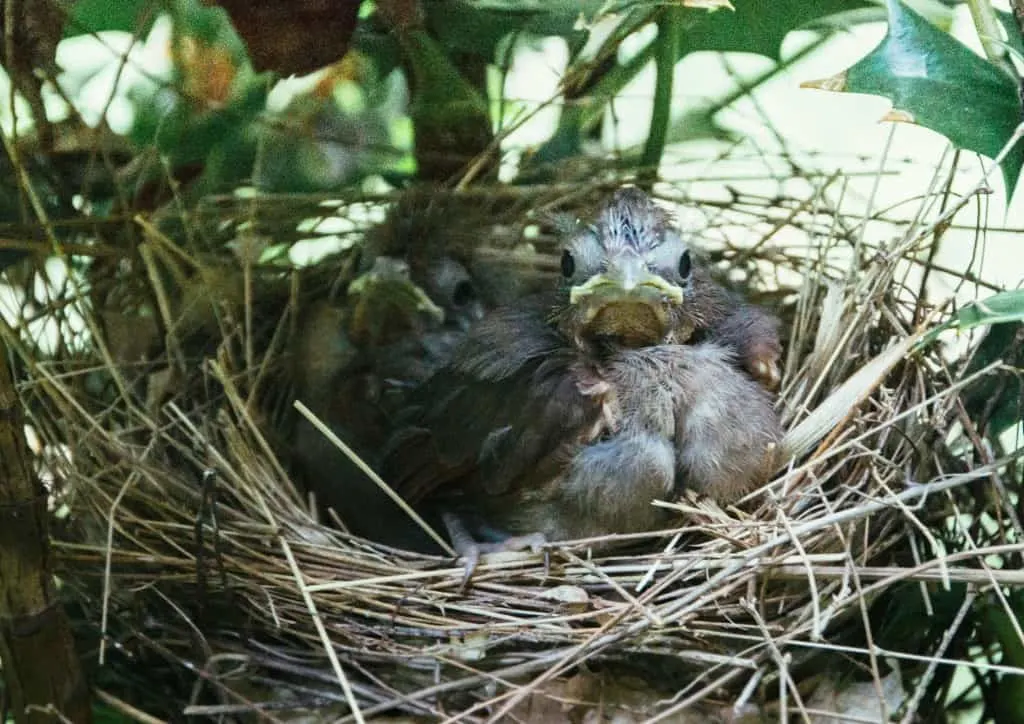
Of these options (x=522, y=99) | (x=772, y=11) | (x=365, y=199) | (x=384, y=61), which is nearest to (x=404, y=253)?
(x=365, y=199)

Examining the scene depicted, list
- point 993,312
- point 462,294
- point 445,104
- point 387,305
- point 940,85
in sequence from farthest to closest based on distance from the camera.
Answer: point 462,294
point 387,305
point 445,104
point 940,85
point 993,312

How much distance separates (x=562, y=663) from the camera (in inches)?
46.4

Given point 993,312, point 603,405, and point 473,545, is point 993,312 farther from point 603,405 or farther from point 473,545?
point 473,545

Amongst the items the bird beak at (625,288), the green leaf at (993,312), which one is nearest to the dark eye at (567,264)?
the bird beak at (625,288)

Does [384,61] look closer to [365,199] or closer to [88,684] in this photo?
[365,199]

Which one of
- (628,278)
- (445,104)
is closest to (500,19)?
(445,104)

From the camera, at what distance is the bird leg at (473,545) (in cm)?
136

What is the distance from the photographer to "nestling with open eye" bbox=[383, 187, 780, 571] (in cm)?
140

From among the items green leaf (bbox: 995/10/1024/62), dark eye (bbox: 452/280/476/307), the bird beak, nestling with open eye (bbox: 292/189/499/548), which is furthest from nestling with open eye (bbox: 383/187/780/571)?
green leaf (bbox: 995/10/1024/62)

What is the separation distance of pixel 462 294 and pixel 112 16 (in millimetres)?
799

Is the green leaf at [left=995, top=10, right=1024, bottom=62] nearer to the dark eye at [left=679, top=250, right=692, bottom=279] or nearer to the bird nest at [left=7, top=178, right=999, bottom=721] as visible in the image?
the bird nest at [left=7, top=178, right=999, bottom=721]

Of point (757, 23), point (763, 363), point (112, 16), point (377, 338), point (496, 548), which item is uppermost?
point (112, 16)

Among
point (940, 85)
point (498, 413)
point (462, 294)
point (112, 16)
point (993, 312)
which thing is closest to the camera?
point (993, 312)

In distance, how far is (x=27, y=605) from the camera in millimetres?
1321
